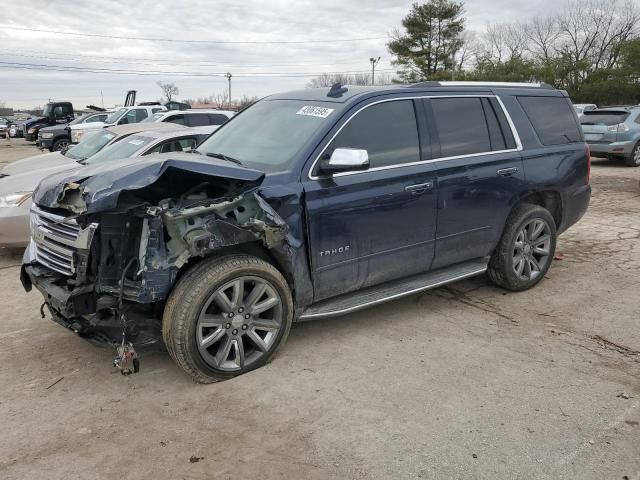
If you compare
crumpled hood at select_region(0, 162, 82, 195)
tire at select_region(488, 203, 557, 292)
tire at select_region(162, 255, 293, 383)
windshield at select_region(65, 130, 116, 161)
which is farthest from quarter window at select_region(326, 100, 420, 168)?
windshield at select_region(65, 130, 116, 161)

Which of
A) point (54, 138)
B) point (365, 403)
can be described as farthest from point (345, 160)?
point (54, 138)

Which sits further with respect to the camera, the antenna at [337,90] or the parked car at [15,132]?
the parked car at [15,132]

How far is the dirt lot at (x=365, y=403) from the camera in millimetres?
2826

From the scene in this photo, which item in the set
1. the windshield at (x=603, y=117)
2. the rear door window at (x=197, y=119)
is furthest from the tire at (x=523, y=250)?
the windshield at (x=603, y=117)

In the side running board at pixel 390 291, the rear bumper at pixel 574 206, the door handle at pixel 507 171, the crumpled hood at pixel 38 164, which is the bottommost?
the side running board at pixel 390 291

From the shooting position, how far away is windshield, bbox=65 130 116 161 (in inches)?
337

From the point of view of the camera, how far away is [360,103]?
4.16 m

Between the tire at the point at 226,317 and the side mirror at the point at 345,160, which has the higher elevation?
the side mirror at the point at 345,160

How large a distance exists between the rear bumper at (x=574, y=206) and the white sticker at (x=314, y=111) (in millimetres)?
2902

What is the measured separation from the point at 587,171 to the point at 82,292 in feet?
16.5

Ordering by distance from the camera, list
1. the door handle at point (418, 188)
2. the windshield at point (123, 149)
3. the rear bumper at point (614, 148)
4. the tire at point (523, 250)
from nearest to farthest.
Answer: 1. the door handle at point (418, 188)
2. the tire at point (523, 250)
3. the windshield at point (123, 149)
4. the rear bumper at point (614, 148)

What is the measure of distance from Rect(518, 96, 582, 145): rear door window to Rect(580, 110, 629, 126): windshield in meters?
10.6

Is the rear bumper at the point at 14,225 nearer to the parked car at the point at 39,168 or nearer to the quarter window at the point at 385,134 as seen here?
the parked car at the point at 39,168

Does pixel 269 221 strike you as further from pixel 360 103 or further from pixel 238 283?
pixel 360 103
